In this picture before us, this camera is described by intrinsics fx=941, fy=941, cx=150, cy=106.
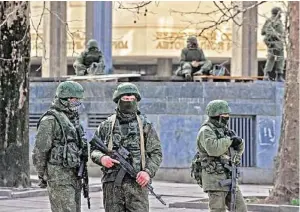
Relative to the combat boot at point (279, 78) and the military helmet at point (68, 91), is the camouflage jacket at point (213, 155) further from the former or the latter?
the combat boot at point (279, 78)

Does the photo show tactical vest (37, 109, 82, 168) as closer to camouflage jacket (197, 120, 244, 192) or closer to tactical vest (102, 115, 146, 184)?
tactical vest (102, 115, 146, 184)

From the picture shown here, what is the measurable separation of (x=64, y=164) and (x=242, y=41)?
86.2ft

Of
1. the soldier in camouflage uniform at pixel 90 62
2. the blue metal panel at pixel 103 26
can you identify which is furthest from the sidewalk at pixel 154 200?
the blue metal panel at pixel 103 26

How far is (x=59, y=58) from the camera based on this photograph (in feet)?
112

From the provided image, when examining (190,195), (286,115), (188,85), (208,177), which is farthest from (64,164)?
(188,85)

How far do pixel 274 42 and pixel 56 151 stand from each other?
14.1 m

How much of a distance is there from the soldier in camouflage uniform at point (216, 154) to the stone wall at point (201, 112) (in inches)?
381

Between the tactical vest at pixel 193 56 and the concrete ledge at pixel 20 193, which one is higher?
the tactical vest at pixel 193 56

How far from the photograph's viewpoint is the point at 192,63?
20.9 metres

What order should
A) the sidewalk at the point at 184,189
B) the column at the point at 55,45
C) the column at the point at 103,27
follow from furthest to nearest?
1. the column at the point at 55,45
2. the column at the point at 103,27
3. the sidewalk at the point at 184,189

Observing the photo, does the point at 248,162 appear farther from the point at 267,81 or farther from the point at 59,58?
the point at 59,58

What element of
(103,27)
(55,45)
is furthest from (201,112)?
(55,45)

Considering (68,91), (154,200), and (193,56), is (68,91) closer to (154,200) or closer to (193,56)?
(154,200)

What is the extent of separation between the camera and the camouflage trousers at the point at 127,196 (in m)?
8.94
